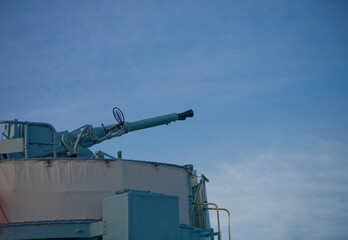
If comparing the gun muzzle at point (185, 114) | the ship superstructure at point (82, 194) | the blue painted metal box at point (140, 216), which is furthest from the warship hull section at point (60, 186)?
the gun muzzle at point (185, 114)

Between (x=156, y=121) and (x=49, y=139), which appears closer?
(x=49, y=139)

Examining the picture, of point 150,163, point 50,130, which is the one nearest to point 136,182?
point 150,163

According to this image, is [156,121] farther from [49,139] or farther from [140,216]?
[140,216]

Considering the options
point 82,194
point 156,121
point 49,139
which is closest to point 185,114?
point 156,121

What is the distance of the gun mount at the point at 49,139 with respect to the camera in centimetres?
1966

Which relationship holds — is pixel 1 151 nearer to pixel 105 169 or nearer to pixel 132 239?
pixel 105 169

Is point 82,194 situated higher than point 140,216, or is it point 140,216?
point 82,194

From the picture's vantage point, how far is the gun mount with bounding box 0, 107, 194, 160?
19656 mm

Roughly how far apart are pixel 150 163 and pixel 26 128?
14.9ft

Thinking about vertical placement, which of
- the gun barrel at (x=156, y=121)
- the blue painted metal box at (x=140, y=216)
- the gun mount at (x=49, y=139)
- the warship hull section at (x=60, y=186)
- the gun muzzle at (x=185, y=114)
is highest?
the gun muzzle at (x=185, y=114)

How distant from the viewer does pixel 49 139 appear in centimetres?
2036

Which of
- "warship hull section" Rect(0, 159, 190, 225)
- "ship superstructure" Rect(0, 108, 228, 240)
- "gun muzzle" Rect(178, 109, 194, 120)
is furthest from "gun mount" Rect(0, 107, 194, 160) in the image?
"gun muzzle" Rect(178, 109, 194, 120)

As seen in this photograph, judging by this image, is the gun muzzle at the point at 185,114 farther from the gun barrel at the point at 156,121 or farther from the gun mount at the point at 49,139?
the gun mount at the point at 49,139

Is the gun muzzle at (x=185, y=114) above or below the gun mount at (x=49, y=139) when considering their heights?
above
